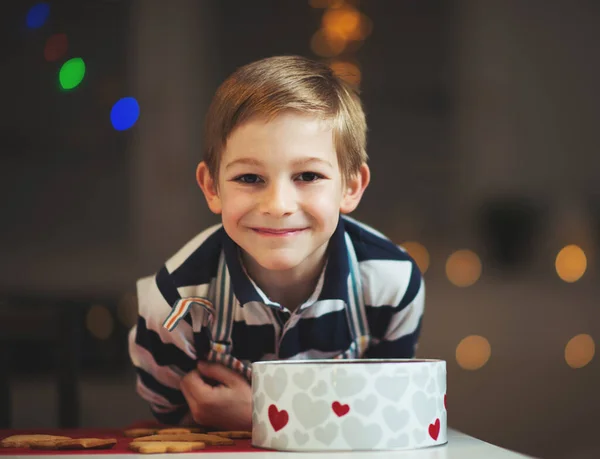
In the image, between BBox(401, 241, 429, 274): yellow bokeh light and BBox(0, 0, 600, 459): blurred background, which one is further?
BBox(401, 241, 429, 274): yellow bokeh light

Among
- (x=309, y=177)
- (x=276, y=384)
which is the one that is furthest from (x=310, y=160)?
(x=276, y=384)

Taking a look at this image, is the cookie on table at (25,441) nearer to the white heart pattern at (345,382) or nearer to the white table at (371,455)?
the white table at (371,455)

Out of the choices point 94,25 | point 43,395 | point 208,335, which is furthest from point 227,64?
point 208,335

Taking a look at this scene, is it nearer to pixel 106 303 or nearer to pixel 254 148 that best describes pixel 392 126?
pixel 106 303

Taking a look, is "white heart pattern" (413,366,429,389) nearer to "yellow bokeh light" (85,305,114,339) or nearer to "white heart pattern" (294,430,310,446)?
"white heart pattern" (294,430,310,446)

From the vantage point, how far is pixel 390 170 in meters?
1.63

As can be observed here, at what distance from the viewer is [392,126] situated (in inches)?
64.0

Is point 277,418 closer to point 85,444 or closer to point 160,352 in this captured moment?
point 85,444

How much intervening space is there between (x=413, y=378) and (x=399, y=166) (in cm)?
108

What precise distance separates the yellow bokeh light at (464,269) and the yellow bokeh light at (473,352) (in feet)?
0.36

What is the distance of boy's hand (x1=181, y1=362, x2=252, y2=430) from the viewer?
0.83 metres

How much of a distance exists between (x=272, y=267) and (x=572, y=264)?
3.35ft

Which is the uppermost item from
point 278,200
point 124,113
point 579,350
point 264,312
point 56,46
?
point 56,46

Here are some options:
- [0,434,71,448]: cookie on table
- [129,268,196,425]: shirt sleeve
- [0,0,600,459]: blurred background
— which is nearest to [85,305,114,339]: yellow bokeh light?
[0,0,600,459]: blurred background
